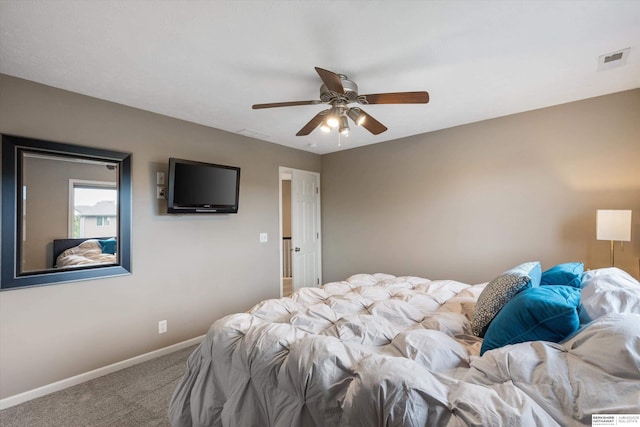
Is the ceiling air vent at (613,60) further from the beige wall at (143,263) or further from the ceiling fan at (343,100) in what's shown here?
the beige wall at (143,263)

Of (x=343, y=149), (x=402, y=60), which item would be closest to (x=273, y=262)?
(x=343, y=149)

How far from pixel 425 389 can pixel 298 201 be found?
3802 millimetres

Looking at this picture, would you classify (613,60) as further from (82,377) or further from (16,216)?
(82,377)

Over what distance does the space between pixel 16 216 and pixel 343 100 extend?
2642 millimetres

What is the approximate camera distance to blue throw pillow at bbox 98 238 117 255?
106 inches

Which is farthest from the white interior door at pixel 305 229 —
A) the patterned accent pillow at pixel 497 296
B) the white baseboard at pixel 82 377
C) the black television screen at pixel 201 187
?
the patterned accent pillow at pixel 497 296

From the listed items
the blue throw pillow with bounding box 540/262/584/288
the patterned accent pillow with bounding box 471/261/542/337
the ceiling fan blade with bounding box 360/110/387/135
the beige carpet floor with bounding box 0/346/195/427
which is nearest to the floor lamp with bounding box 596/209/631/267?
the blue throw pillow with bounding box 540/262/584/288

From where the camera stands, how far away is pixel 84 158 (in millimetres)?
2574

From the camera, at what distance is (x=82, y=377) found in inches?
98.8

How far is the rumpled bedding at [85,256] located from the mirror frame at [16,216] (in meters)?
0.05

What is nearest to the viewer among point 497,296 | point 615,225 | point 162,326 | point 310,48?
point 497,296

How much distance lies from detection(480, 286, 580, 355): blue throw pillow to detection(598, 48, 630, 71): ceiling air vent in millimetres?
1909

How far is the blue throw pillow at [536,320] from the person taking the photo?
123cm

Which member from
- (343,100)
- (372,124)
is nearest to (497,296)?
(372,124)
